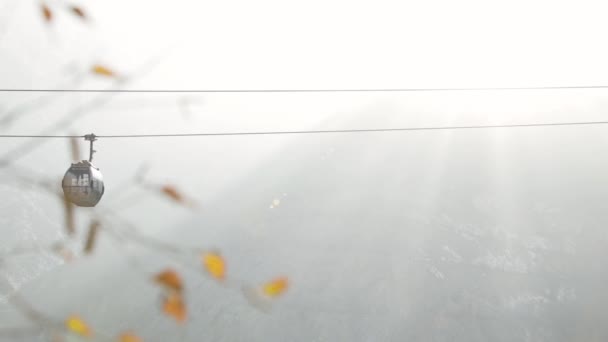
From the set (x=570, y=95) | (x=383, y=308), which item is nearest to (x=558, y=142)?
(x=570, y=95)

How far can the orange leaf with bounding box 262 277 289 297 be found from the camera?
1.48m

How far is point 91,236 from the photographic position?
1917 mm

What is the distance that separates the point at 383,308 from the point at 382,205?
31.6 m

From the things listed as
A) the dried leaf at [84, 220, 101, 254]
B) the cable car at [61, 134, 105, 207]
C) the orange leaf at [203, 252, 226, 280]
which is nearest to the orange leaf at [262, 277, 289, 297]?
the orange leaf at [203, 252, 226, 280]

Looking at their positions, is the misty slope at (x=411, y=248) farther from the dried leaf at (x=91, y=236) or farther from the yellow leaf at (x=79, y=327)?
the yellow leaf at (x=79, y=327)

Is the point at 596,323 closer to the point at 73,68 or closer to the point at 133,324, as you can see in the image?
the point at 133,324

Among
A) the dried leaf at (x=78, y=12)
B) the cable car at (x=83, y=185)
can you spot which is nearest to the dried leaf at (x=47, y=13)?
the dried leaf at (x=78, y=12)

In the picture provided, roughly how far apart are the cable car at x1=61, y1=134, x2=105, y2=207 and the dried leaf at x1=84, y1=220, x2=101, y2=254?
978 centimetres

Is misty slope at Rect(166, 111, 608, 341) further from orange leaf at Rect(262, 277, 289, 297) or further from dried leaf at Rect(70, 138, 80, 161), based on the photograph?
orange leaf at Rect(262, 277, 289, 297)

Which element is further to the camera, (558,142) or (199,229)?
(199,229)

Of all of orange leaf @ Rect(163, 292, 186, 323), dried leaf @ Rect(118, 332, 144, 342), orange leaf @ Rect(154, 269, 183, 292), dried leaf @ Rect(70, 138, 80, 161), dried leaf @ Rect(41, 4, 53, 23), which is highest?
dried leaf @ Rect(41, 4, 53, 23)

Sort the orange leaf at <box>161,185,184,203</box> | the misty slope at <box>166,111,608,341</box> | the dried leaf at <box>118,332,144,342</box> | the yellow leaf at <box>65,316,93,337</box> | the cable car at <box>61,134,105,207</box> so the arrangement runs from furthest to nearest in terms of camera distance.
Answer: the misty slope at <box>166,111,608,341</box>
the cable car at <box>61,134,105,207</box>
the orange leaf at <box>161,185,184,203</box>
the yellow leaf at <box>65,316,93,337</box>
the dried leaf at <box>118,332,144,342</box>

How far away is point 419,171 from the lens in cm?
13975

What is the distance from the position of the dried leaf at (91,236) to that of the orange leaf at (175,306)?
1.38ft
